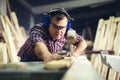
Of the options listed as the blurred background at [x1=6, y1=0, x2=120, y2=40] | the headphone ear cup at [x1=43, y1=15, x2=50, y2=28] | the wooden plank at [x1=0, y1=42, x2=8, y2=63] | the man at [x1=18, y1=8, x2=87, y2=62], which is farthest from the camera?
the blurred background at [x1=6, y1=0, x2=120, y2=40]

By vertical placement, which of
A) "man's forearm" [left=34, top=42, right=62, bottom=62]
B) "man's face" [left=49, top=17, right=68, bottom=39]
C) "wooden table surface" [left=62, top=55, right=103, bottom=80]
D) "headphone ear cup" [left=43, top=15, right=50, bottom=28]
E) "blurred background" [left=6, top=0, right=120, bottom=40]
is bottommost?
"wooden table surface" [left=62, top=55, right=103, bottom=80]

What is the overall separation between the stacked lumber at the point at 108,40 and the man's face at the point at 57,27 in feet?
10.5

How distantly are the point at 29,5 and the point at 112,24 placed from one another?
5.41 metres

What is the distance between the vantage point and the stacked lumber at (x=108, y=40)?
7.13m

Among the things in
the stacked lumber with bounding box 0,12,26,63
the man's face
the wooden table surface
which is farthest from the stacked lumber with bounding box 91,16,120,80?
the wooden table surface

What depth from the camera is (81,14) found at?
49.7ft

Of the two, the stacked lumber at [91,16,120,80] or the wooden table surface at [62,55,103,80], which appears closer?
the wooden table surface at [62,55,103,80]

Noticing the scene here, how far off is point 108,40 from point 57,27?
4.10 metres

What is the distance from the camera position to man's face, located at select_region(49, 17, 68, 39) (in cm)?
407

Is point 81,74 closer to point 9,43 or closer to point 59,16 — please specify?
point 59,16

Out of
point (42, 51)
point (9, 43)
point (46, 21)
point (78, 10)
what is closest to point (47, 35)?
point (46, 21)

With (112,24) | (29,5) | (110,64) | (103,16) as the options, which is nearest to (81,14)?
(103,16)

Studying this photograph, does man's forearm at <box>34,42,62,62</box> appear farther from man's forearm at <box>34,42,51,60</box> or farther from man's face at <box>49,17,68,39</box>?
man's face at <box>49,17,68,39</box>

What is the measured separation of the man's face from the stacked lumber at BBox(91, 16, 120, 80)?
3.19 meters
